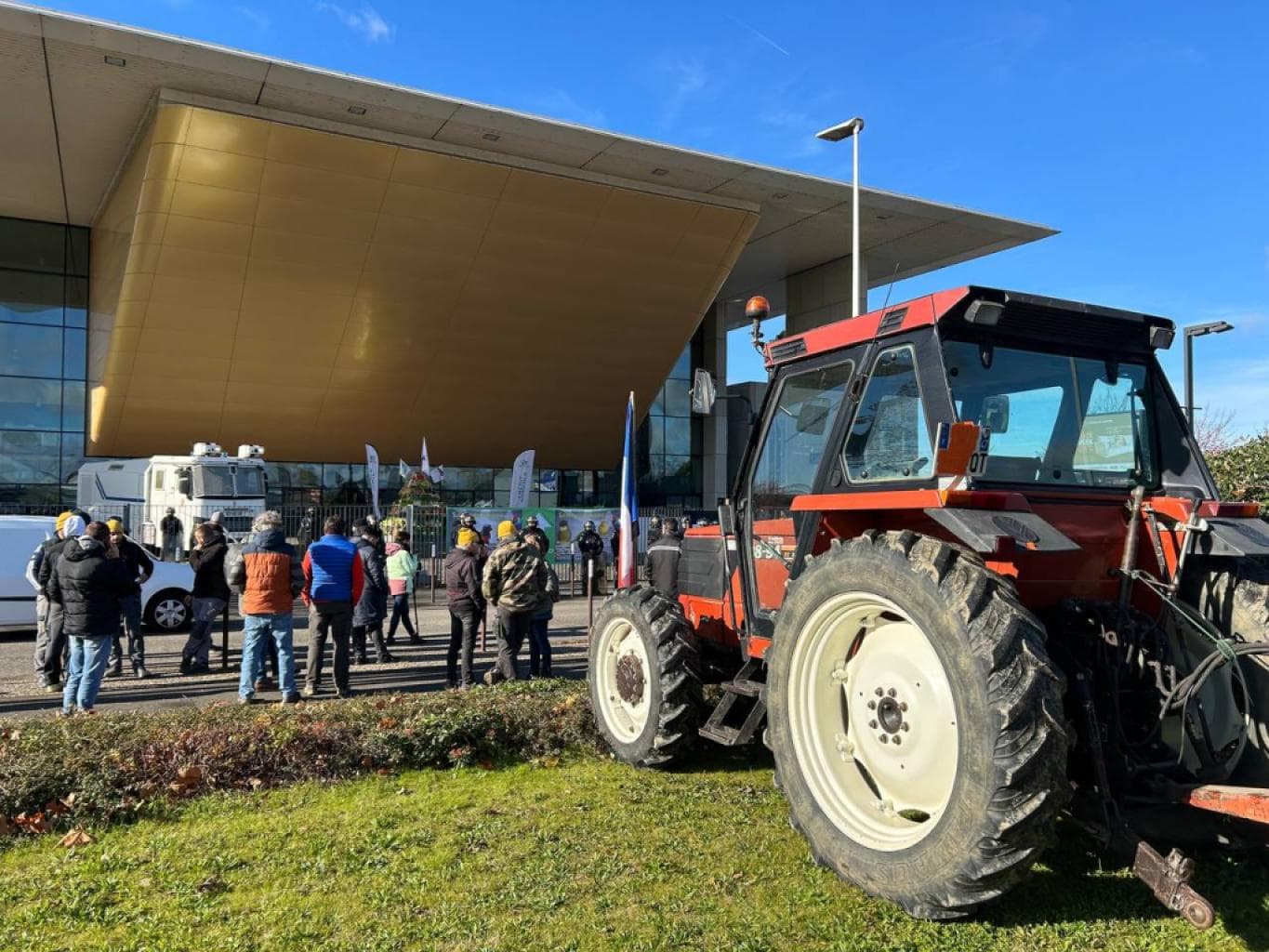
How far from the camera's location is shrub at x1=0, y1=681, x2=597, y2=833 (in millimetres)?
4598

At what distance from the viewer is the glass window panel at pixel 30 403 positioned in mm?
27312

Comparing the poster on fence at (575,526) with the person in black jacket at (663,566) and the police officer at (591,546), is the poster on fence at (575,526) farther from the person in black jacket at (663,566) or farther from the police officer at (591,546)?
the person in black jacket at (663,566)

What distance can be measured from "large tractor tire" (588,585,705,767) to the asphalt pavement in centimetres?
424

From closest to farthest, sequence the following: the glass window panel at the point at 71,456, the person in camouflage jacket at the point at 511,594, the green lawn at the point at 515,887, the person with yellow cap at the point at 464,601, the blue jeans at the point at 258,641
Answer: the green lawn at the point at 515,887
the blue jeans at the point at 258,641
the person in camouflage jacket at the point at 511,594
the person with yellow cap at the point at 464,601
the glass window panel at the point at 71,456

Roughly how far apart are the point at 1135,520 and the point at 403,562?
10.00 m

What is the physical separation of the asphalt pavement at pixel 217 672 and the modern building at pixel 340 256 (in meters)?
11.8

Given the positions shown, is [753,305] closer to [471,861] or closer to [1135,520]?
[1135,520]

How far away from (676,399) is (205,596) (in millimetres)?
27670

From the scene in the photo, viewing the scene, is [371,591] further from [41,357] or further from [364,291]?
[41,357]

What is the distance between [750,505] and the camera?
4992 millimetres

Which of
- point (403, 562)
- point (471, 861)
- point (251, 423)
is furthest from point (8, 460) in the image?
point (471, 861)

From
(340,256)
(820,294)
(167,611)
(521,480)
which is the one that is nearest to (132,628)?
(167,611)

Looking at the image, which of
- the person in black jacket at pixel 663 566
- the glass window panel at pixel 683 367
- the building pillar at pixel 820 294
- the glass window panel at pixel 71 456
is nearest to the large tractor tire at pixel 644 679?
the person in black jacket at pixel 663 566

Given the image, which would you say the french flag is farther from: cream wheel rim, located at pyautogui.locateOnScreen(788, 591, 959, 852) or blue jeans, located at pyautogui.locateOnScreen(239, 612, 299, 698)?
cream wheel rim, located at pyautogui.locateOnScreen(788, 591, 959, 852)
